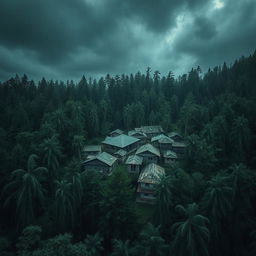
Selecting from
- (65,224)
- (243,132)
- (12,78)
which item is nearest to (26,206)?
(65,224)

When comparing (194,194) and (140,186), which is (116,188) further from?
(194,194)

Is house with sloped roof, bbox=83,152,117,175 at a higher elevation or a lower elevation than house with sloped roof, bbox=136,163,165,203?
higher

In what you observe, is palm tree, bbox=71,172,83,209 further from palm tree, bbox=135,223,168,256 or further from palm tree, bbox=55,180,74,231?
palm tree, bbox=135,223,168,256

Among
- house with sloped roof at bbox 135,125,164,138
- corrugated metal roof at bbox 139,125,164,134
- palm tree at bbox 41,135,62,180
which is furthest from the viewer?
corrugated metal roof at bbox 139,125,164,134

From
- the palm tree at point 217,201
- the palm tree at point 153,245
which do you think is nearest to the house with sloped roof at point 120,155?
the palm tree at point 217,201

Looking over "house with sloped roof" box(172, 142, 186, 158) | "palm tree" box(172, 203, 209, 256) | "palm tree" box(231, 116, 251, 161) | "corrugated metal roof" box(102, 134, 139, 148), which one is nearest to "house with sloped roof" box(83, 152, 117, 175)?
"corrugated metal roof" box(102, 134, 139, 148)

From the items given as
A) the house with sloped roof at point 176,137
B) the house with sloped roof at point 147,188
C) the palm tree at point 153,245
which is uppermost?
the house with sloped roof at point 176,137

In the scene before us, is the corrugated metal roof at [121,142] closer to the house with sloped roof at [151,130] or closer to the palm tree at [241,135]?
the house with sloped roof at [151,130]
